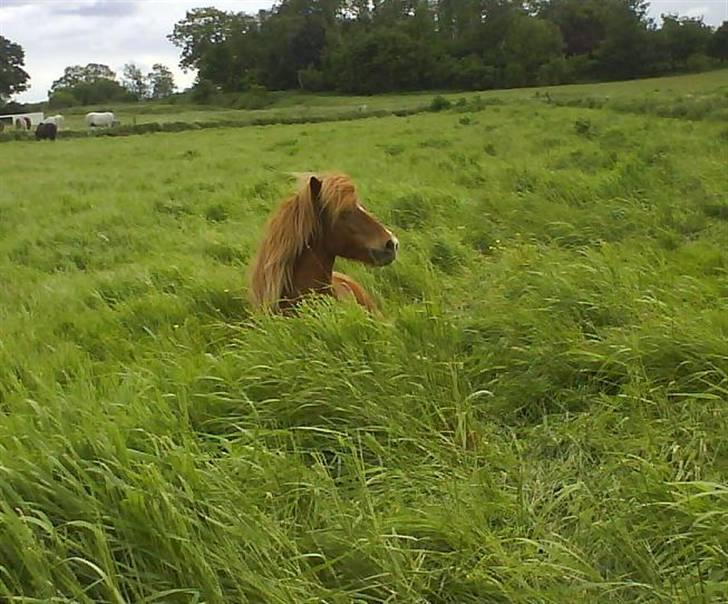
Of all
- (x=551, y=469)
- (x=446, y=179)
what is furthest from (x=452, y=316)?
(x=446, y=179)

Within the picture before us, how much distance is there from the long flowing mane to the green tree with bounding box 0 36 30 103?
66.3 m

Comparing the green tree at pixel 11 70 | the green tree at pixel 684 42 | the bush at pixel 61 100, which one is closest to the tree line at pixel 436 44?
the green tree at pixel 684 42

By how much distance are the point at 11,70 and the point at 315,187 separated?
69.1 m

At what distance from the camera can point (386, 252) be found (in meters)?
4.02

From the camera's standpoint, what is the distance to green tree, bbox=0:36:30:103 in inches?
2404

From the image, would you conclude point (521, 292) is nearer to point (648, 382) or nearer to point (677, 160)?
point (648, 382)

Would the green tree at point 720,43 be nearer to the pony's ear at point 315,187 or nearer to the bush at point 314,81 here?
the bush at point 314,81

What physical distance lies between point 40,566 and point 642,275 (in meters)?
3.37

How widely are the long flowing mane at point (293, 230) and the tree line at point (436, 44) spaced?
5275cm

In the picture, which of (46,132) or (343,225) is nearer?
(343,225)

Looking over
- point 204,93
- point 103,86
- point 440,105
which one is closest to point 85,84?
point 103,86

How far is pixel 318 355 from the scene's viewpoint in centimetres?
289

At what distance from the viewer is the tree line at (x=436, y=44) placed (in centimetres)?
5400

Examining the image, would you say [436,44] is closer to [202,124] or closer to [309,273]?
[202,124]
